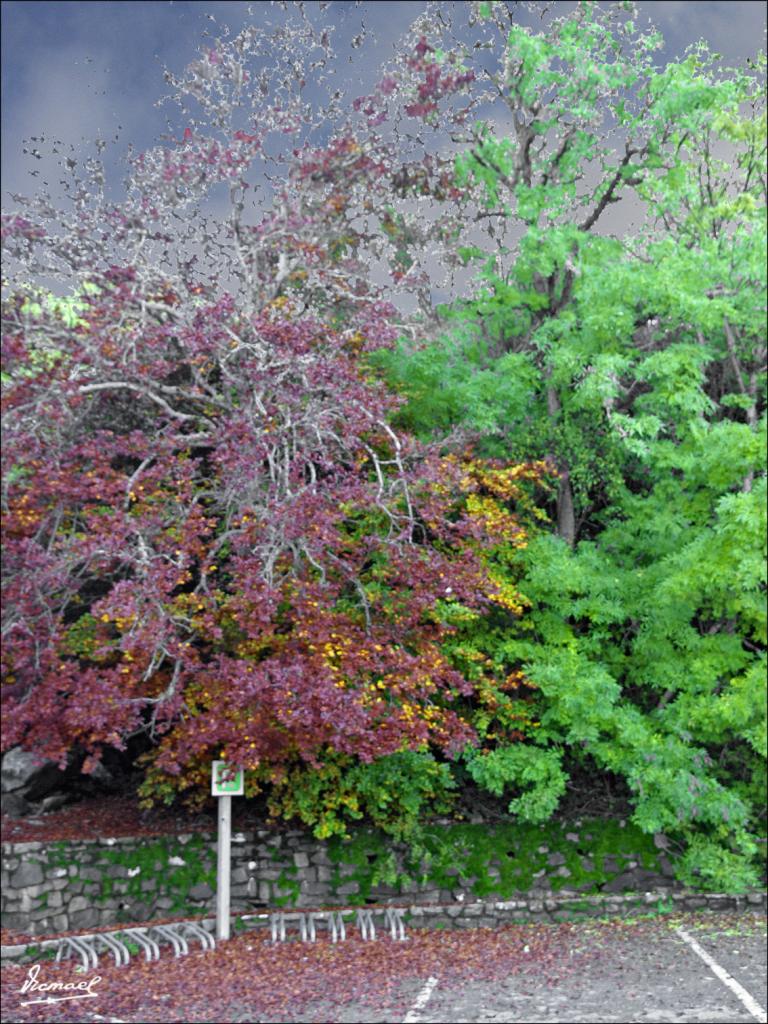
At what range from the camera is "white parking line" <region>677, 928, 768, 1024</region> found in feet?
28.2

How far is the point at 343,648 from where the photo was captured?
10484 millimetres

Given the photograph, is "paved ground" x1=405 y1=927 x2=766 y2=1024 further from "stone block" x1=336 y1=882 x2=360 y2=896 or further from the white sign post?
"stone block" x1=336 y1=882 x2=360 y2=896

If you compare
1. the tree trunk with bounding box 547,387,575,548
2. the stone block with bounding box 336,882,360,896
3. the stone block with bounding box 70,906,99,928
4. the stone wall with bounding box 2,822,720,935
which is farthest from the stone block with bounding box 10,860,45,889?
the tree trunk with bounding box 547,387,575,548

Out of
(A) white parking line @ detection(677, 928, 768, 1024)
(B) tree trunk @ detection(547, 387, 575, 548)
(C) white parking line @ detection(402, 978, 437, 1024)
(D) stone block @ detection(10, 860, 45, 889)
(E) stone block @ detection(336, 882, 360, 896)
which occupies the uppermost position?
(B) tree trunk @ detection(547, 387, 575, 548)

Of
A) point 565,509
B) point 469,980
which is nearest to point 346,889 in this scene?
point 469,980

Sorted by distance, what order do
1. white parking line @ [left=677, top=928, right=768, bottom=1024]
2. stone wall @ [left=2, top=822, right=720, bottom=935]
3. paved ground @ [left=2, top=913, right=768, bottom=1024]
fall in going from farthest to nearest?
stone wall @ [left=2, top=822, right=720, bottom=935] < white parking line @ [left=677, top=928, right=768, bottom=1024] < paved ground @ [left=2, top=913, right=768, bottom=1024]

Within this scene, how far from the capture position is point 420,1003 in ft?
29.1

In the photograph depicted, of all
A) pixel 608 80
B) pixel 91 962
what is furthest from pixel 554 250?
pixel 91 962

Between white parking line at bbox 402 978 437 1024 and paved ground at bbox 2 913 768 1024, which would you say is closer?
white parking line at bbox 402 978 437 1024

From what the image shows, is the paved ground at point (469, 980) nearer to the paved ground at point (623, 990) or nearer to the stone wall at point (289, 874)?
the paved ground at point (623, 990)

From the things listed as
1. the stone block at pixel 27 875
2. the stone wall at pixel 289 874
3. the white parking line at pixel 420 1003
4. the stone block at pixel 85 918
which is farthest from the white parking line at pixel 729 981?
the stone block at pixel 27 875

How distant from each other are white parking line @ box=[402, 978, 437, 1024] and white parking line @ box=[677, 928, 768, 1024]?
2.68m

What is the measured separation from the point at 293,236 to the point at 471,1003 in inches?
330

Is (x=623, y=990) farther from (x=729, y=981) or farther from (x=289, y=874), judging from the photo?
(x=289, y=874)
